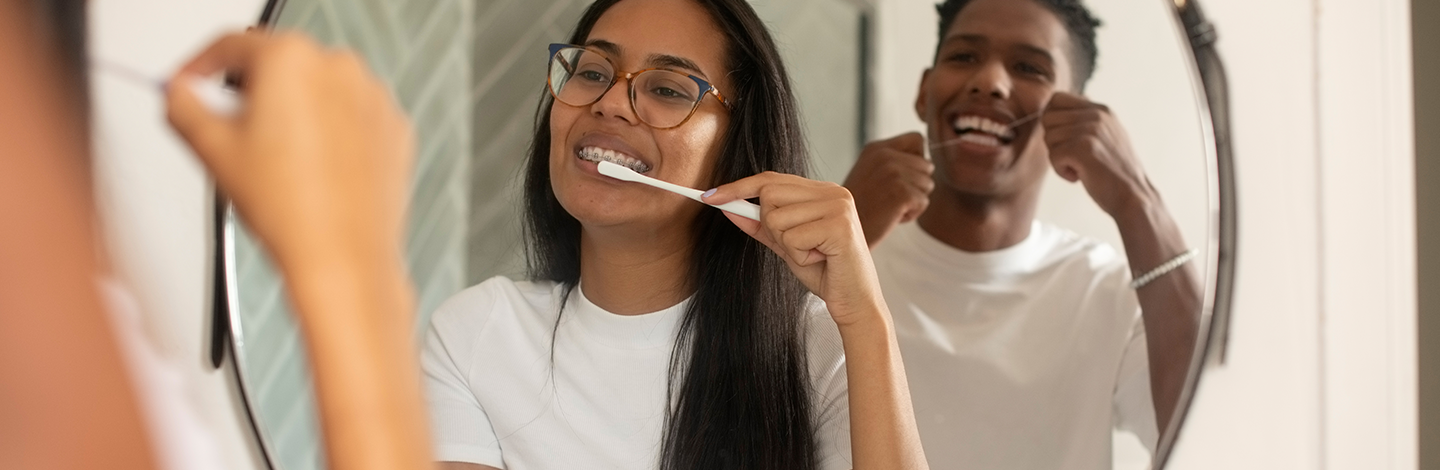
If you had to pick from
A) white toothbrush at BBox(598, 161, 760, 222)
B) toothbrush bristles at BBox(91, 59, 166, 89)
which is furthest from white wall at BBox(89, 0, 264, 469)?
white toothbrush at BBox(598, 161, 760, 222)

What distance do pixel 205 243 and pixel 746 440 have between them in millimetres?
332

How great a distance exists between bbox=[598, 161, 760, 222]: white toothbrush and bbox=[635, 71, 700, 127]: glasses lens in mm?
31

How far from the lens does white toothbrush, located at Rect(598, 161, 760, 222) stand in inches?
21.6

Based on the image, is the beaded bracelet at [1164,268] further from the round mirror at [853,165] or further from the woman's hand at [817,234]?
the woman's hand at [817,234]

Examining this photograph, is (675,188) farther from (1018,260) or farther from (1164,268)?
(1164,268)

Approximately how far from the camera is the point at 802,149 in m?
0.61

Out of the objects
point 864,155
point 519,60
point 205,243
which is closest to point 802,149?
point 864,155

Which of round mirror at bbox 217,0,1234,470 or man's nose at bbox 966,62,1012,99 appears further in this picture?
man's nose at bbox 966,62,1012,99

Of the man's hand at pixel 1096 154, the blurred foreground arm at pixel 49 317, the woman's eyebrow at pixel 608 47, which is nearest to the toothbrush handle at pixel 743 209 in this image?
the woman's eyebrow at pixel 608 47

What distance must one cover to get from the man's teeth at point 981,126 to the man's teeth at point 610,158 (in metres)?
0.22

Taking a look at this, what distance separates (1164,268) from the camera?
0.72 m

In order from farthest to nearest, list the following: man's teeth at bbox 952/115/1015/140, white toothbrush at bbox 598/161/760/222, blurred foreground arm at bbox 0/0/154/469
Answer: man's teeth at bbox 952/115/1015/140, white toothbrush at bbox 598/161/760/222, blurred foreground arm at bbox 0/0/154/469

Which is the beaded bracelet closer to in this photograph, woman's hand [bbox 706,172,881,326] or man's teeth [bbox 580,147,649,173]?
woman's hand [bbox 706,172,881,326]

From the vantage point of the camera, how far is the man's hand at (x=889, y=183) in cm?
62
